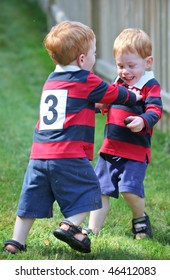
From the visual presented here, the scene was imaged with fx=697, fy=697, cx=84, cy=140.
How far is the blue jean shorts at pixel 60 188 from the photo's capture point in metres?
4.06

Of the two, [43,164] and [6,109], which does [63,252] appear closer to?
[43,164]

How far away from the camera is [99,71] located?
10.2 metres

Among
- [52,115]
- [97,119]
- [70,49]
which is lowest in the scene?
[97,119]

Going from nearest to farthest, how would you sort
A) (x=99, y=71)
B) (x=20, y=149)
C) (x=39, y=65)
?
(x=20, y=149) → (x=99, y=71) → (x=39, y=65)

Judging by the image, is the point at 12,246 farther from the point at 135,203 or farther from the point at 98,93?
the point at 98,93

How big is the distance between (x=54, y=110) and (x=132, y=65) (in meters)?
0.74

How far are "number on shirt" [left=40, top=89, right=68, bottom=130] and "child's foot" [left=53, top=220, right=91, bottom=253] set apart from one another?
1.88 feet

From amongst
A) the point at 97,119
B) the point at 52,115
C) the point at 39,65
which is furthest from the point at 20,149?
the point at 39,65

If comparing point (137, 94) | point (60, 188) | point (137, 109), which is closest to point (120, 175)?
point (137, 109)

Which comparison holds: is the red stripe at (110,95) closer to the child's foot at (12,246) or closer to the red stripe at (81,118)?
the red stripe at (81,118)

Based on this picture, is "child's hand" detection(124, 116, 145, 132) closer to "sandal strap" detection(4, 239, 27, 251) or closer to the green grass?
the green grass

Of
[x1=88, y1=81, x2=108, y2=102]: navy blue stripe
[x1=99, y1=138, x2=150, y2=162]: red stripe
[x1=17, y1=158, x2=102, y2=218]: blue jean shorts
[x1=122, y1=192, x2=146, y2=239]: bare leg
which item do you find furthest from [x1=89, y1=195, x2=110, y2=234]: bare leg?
[x1=88, y1=81, x2=108, y2=102]: navy blue stripe

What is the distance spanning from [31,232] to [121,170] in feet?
2.38

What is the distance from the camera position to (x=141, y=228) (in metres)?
4.70
